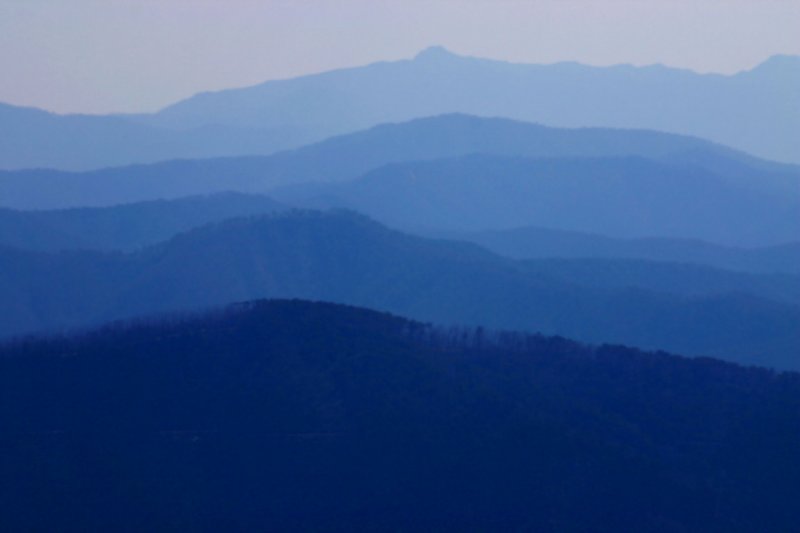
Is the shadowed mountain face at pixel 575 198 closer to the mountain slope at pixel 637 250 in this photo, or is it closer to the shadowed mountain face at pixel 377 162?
the shadowed mountain face at pixel 377 162

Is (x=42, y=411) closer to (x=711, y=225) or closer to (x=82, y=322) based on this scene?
(x=82, y=322)

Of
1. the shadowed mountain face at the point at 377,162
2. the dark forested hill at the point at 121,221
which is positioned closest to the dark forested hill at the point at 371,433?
the dark forested hill at the point at 121,221

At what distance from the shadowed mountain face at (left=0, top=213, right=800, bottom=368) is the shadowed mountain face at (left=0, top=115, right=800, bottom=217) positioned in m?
32.9

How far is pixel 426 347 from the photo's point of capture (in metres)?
18.2

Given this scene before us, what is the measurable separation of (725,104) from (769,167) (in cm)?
3859

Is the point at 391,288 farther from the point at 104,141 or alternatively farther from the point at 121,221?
the point at 104,141

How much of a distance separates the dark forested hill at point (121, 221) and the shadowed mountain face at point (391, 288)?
5711 millimetres

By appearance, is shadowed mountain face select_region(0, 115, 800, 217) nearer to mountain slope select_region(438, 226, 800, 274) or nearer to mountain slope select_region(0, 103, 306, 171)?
mountain slope select_region(438, 226, 800, 274)

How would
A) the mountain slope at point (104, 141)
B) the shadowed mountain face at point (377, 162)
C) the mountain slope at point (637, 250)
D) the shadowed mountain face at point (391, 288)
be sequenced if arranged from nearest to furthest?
the shadowed mountain face at point (391, 288) < the mountain slope at point (637, 250) < the shadowed mountain face at point (377, 162) < the mountain slope at point (104, 141)

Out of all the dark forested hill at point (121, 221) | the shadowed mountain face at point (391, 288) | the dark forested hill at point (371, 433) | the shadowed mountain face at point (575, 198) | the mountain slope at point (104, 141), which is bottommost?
the dark forested hill at point (371, 433)

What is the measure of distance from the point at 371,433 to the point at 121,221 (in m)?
33.8

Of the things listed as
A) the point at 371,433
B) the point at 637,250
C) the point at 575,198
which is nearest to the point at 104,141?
the point at 575,198

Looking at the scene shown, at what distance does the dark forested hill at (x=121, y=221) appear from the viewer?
42125 millimetres

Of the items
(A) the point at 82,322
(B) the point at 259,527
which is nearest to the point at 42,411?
(B) the point at 259,527
